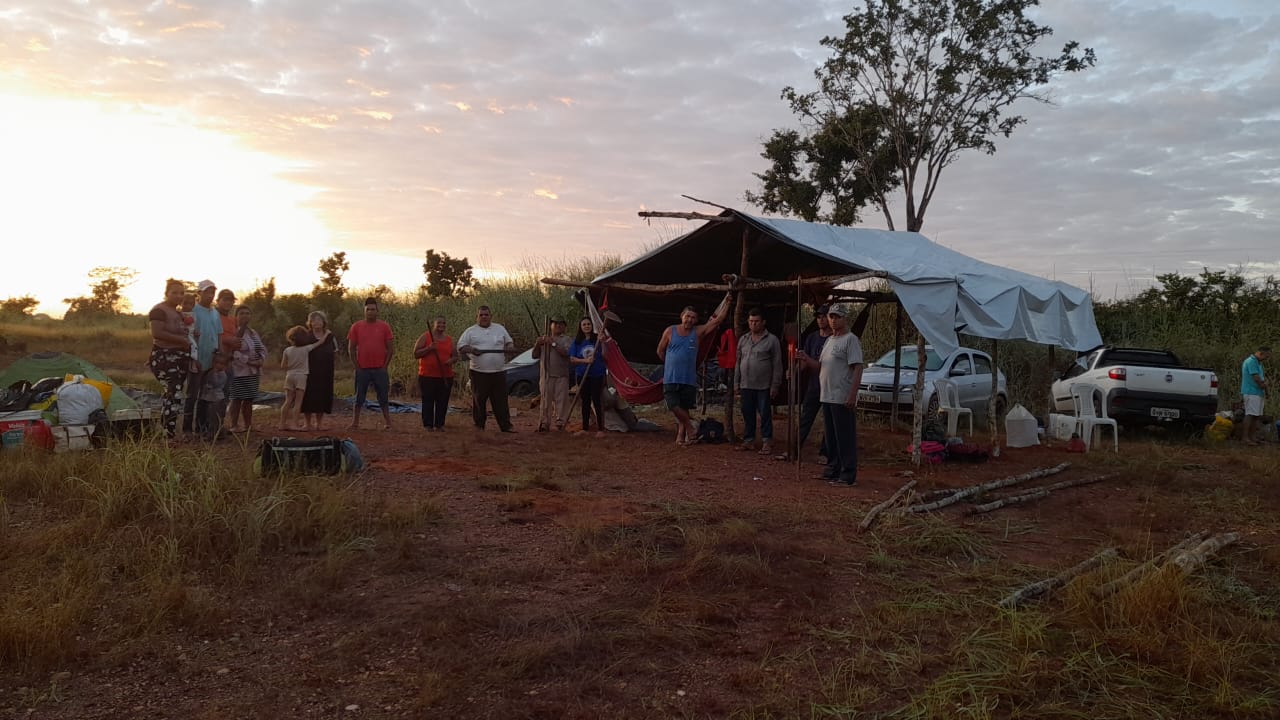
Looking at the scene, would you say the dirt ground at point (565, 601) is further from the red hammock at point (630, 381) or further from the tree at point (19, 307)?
the tree at point (19, 307)

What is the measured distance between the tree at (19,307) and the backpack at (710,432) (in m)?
36.5

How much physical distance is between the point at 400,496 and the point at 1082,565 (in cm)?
458

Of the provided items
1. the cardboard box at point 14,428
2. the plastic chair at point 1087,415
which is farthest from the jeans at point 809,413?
the cardboard box at point 14,428

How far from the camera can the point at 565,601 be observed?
4508 mm

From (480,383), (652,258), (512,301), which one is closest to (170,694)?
(480,383)

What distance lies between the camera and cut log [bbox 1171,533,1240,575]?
5.09m

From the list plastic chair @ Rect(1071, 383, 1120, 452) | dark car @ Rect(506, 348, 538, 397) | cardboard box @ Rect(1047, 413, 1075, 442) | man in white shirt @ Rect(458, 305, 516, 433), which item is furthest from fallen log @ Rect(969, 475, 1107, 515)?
dark car @ Rect(506, 348, 538, 397)

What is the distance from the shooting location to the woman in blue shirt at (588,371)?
11352 mm

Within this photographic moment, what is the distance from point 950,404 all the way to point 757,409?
361 cm

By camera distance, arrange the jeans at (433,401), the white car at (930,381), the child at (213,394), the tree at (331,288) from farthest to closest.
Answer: the tree at (331,288), the white car at (930,381), the jeans at (433,401), the child at (213,394)

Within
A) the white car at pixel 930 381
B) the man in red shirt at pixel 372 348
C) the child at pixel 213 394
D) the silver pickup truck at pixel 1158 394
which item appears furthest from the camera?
the white car at pixel 930 381

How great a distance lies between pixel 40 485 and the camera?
20.4ft

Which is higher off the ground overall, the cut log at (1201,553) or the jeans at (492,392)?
the jeans at (492,392)

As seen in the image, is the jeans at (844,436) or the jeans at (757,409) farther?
the jeans at (757,409)
